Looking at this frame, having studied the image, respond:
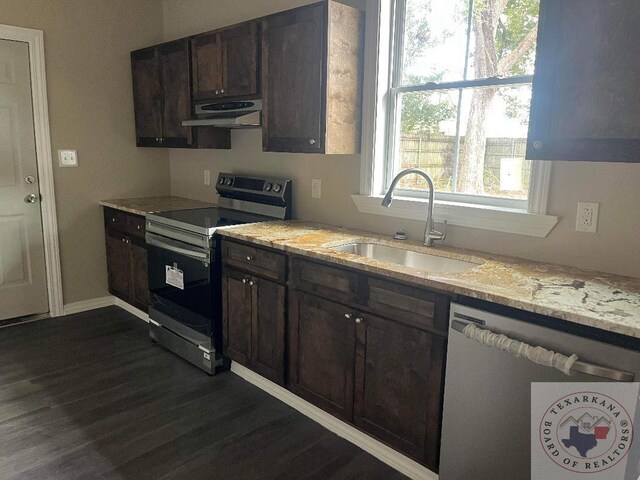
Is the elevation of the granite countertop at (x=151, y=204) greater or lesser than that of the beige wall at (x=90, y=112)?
lesser

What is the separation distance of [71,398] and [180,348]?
66 cm

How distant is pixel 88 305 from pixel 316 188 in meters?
2.28

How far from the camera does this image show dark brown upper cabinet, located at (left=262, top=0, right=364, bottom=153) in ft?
8.02

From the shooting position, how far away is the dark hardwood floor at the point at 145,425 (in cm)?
207

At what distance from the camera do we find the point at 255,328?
102 inches

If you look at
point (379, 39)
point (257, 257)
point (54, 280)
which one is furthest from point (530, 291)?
point (54, 280)

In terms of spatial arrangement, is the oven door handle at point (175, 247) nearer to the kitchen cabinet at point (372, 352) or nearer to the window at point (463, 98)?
the kitchen cabinet at point (372, 352)

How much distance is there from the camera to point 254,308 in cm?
257

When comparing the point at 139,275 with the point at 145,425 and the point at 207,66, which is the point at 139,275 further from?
the point at 207,66

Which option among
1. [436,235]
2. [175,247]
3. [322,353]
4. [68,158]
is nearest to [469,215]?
[436,235]

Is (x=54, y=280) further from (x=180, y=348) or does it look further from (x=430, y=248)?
(x=430, y=248)

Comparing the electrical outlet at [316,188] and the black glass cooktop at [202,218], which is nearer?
the black glass cooktop at [202,218]

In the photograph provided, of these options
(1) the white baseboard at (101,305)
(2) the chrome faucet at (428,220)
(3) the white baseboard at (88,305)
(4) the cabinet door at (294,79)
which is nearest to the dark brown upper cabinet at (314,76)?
(4) the cabinet door at (294,79)

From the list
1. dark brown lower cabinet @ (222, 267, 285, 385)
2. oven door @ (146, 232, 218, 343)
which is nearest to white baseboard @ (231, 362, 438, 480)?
dark brown lower cabinet @ (222, 267, 285, 385)
